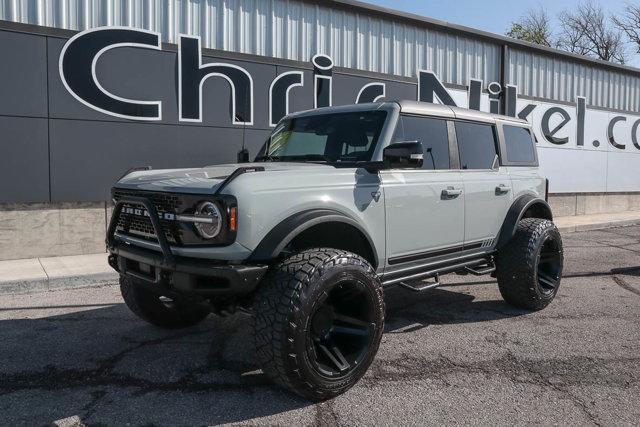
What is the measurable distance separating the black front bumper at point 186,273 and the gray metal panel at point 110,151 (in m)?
5.49

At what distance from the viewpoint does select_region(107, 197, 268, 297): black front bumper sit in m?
3.17

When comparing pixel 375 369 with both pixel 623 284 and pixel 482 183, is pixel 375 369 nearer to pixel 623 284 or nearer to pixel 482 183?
pixel 482 183

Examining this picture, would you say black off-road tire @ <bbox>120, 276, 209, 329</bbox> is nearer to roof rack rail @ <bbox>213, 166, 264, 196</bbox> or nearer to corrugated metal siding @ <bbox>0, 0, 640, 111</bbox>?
roof rack rail @ <bbox>213, 166, 264, 196</bbox>

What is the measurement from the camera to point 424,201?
14.4 ft

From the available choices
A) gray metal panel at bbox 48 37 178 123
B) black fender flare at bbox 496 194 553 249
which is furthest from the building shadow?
gray metal panel at bbox 48 37 178 123

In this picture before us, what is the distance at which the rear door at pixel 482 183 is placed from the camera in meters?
4.93

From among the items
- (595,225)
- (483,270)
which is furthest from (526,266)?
(595,225)

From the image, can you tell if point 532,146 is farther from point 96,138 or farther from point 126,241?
point 96,138

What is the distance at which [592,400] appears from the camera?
3.43 m

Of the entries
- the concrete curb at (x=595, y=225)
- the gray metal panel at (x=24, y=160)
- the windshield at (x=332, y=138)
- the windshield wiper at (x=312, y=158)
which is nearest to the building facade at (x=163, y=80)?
the gray metal panel at (x=24, y=160)

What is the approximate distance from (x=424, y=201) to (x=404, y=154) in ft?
2.46

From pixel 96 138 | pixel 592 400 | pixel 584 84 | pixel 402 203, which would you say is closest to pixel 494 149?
pixel 402 203

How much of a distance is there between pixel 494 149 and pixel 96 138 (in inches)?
245

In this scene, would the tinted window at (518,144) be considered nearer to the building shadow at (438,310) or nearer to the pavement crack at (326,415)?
the building shadow at (438,310)
